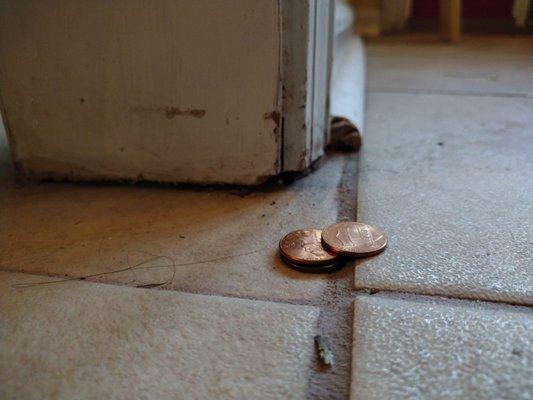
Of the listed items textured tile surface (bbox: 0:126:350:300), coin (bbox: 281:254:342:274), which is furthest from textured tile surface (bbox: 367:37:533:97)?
coin (bbox: 281:254:342:274)

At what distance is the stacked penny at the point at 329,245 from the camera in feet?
2.27

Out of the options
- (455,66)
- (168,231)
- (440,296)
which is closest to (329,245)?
(440,296)

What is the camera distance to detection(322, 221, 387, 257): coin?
0.70m

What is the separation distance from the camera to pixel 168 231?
2.63 ft

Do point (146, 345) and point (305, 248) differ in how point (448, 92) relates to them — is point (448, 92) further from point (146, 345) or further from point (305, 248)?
point (146, 345)

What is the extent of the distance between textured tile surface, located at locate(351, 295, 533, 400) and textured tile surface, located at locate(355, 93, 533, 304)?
0.04 m

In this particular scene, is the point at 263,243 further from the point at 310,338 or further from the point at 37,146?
the point at 37,146

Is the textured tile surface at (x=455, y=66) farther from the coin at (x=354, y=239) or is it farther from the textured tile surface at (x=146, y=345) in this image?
the textured tile surface at (x=146, y=345)

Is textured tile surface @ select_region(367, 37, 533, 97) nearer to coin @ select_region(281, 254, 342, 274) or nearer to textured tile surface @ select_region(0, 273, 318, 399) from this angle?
coin @ select_region(281, 254, 342, 274)

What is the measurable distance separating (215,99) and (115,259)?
1.19ft

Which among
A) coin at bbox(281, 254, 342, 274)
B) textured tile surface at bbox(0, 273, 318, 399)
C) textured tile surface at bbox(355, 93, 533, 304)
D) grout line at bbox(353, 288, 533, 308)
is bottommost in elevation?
textured tile surface at bbox(0, 273, 318, 399)

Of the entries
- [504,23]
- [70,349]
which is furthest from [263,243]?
[504,23]

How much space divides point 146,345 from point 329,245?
1.02 feet

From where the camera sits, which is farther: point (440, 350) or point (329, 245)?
point (329, 245)
